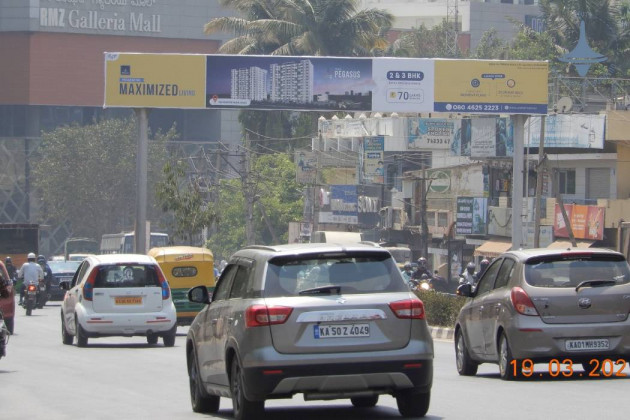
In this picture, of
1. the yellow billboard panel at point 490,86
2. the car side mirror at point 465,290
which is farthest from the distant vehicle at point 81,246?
the car side mirror at point 465,290

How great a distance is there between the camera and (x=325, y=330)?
1039 cm

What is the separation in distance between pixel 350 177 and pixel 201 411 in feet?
215

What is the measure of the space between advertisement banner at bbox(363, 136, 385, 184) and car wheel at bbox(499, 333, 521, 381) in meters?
52.3

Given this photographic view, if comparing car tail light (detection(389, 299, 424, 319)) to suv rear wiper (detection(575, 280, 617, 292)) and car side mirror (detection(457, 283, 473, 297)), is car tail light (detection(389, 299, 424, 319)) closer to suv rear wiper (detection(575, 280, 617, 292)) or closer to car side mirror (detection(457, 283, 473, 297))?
suv rear wiper (detection(575, 280, 617, 292))

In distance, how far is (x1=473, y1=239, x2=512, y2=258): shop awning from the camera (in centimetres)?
5331

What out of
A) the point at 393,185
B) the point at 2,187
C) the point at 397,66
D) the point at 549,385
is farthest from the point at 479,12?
the point at 549,385

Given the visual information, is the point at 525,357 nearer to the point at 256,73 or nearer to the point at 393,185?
the point at 256,73

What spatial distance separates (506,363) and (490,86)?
A: 28.2m

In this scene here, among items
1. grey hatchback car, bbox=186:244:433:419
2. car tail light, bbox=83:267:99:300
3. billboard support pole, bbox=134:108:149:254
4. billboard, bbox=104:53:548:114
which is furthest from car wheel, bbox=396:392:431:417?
billboard support pole, bbox=134:108:149:254

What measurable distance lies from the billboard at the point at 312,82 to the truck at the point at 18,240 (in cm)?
1413

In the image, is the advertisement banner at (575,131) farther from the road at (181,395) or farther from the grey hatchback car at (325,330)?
the grey hatchback car at (325,330)

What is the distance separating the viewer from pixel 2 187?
10569 centimetres

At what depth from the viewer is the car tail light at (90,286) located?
22.8 meters
